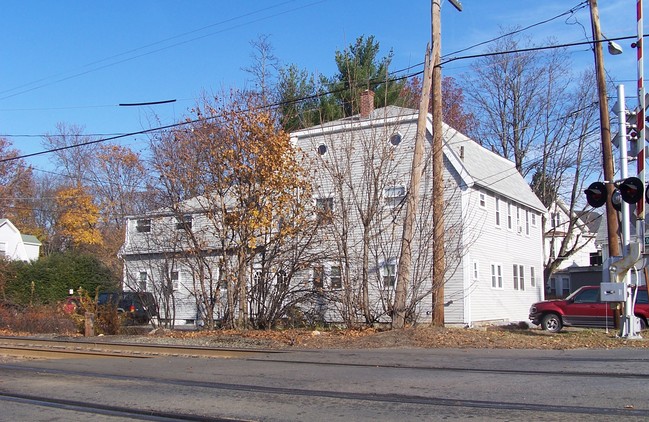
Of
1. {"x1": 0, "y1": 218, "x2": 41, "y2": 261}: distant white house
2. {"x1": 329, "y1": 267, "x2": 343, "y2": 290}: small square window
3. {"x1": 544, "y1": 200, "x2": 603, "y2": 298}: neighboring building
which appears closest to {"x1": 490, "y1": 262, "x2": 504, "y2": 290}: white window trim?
{"x1": 329, "y1": 267, "x2": 343, "y2": 290}: small square window

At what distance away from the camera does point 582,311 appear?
23.5 metres

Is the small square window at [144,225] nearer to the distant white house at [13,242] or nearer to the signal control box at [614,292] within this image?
the signal control box at [614,292]

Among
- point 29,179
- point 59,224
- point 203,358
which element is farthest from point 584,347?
point 29,179

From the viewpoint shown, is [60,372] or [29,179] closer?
[60,372]

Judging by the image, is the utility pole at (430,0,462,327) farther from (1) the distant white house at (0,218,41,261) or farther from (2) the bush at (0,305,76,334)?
(1) the distant white house at (0,218,41,261)

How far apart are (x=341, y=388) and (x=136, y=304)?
76.9 ft

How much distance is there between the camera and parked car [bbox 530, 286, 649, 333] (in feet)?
74.5

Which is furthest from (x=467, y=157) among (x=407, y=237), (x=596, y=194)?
(x=596, y=194)

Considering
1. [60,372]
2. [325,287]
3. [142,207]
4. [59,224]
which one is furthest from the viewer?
[59,224]

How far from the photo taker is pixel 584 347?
15648 mm

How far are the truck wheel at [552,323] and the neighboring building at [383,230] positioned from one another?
3.58 meters

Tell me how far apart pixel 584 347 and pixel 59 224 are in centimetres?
5208

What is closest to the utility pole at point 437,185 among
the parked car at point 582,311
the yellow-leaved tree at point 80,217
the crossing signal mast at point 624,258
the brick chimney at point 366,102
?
the crossing signal mast at point 624,258

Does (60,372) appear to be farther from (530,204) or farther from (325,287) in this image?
(530,204)
